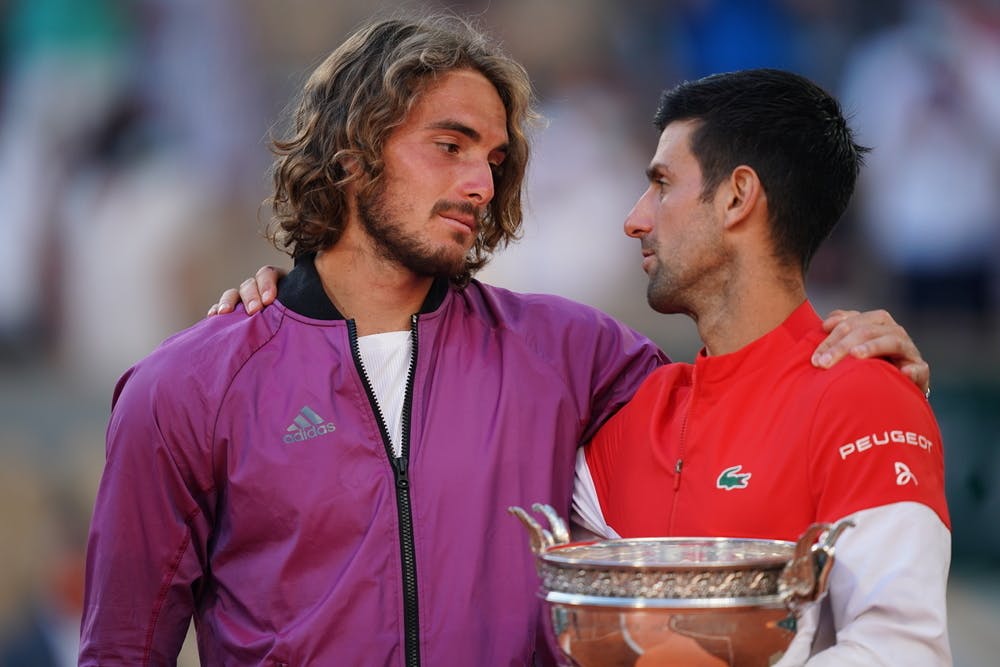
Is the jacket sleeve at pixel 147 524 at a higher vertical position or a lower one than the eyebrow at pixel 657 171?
lower

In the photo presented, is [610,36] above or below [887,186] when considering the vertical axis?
above

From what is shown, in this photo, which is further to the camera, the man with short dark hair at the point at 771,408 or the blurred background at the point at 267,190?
the blurred background at the point at 267,190

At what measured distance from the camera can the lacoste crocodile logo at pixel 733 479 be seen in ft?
9.47

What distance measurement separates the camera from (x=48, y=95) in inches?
299

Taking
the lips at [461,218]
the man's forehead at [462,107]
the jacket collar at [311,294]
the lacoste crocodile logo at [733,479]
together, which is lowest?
the lacoste crocodile logo at [733,479]

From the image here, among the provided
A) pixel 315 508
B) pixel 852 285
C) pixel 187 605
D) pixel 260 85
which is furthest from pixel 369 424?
pixel 260 85

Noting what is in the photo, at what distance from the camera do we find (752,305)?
3137mm

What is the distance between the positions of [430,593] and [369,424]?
38 cm

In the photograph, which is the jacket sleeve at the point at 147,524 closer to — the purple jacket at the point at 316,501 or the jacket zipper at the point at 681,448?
the purple jacket at the point at 316,501

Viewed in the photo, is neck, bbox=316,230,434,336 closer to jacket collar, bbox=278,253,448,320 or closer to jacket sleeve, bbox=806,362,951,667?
jacket collar, bbox=278,253,448,320

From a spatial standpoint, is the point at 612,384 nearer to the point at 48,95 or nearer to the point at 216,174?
the point at 216,174

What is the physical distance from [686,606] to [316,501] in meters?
1.03

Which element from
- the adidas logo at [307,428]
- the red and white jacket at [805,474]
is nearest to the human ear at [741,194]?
the red and white jacket at [805,474]

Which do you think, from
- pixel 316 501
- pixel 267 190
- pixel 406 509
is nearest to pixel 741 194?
pixel 406 509
